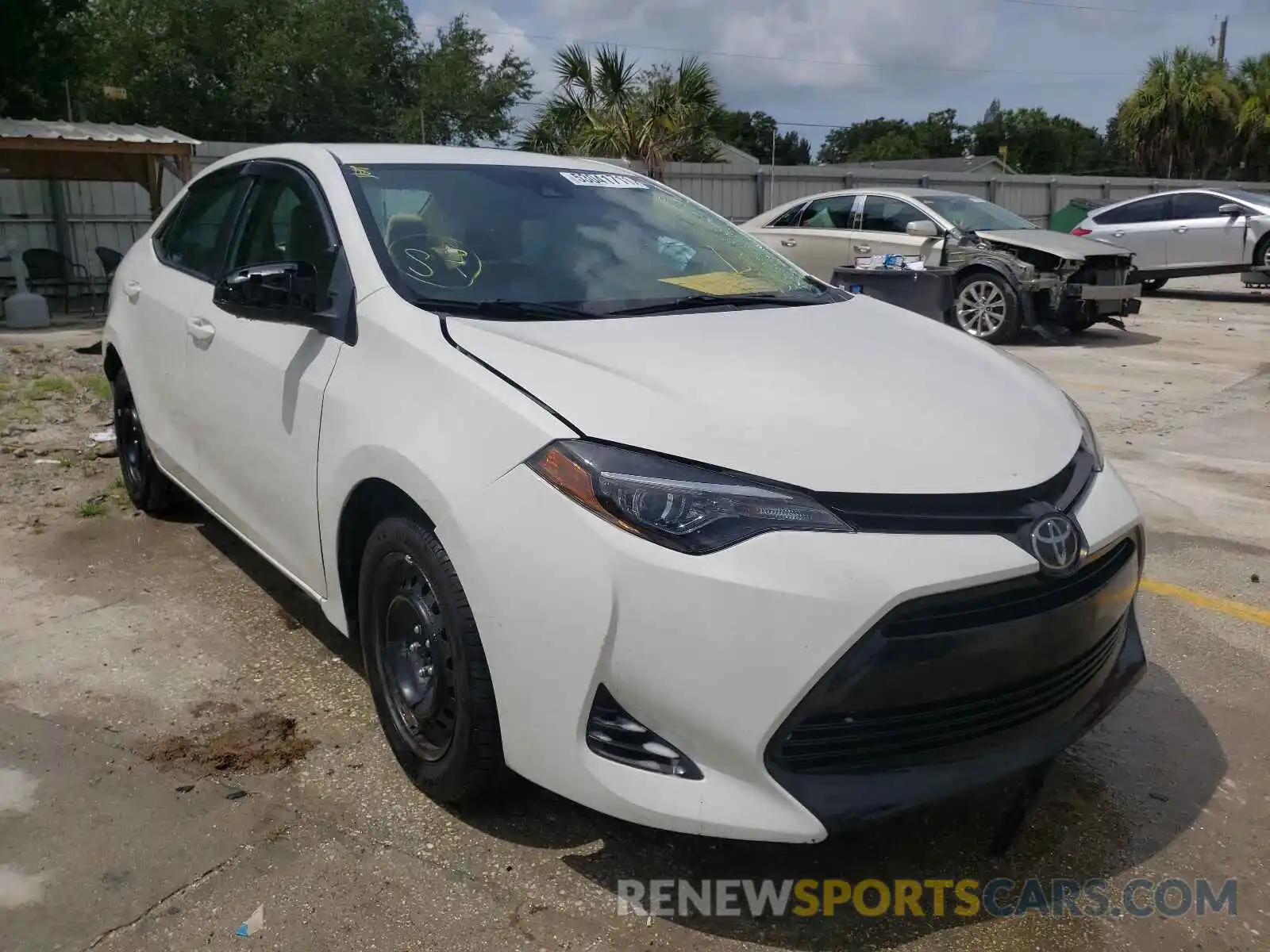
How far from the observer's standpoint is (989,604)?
227 cm

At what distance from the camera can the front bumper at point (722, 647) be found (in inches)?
85.2

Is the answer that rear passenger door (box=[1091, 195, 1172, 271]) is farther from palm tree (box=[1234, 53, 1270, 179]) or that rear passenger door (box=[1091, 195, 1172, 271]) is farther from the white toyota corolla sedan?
palm tree (box=[1234, 53, 1270, 179])

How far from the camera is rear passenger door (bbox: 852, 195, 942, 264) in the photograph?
12.0 metres

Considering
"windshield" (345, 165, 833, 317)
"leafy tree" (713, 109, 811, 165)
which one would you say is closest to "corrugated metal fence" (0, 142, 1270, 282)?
"windshield" (345, 165, 833, 317)

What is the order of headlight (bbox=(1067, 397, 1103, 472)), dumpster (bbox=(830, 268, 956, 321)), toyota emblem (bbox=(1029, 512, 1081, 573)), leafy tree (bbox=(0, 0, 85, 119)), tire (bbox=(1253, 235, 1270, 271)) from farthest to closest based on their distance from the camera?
leafy tree (bbox=(0, 0, 85, 119)) → tire (bbox=(1253, 235, 1270, 271)) → dumpster (bbox=(830, 268, 956, 321)) → headlight (bbox=(1067, 397, 1103, 472)) → toyota emblem (bbox=(1029, 512, 1081, 573))

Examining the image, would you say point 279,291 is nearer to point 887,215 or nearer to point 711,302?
point 711,302

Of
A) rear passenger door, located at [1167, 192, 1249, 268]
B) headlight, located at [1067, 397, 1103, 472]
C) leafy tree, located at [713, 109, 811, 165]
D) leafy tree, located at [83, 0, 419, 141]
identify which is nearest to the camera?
headlight, located at [1067, 397, 1103, 472]

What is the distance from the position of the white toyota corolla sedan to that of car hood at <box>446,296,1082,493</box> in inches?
0.4

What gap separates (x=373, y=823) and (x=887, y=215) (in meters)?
11.0

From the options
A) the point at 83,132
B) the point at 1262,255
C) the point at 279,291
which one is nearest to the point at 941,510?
the point at 279,291

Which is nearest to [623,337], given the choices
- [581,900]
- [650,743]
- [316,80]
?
[650,743]

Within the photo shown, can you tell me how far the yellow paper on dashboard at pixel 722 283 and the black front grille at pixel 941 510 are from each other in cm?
130

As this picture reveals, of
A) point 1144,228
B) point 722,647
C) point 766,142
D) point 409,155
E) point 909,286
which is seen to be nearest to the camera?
point 722,647

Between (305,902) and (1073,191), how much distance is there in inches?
1081
